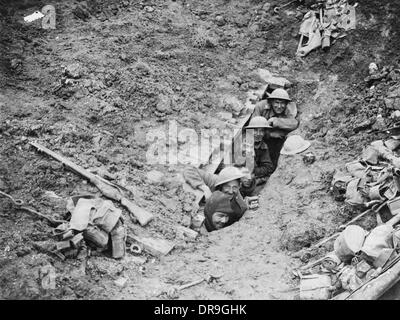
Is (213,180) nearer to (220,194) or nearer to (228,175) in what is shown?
(228,175)

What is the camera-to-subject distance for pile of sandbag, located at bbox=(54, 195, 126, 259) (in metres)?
5.56

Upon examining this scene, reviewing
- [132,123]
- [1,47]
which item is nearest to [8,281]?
[132,123]

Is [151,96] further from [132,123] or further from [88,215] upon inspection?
[88,215]

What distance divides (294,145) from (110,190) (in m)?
3.35

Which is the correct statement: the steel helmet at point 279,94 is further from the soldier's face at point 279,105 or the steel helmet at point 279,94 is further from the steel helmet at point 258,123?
the steel helmet at point 258,123

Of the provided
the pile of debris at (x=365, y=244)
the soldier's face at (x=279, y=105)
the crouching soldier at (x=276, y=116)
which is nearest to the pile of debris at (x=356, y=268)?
the pile of debris at (x=365, y=244)

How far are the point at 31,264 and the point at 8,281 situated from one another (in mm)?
290

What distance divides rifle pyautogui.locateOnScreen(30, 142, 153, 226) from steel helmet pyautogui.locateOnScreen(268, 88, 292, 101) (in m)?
3.87

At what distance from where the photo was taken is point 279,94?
9.39 m

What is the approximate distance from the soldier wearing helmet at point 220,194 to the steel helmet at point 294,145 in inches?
42.3

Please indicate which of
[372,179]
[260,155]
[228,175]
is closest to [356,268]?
[372,179]

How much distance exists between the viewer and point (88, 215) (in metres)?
5.74

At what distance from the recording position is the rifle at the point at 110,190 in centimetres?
648

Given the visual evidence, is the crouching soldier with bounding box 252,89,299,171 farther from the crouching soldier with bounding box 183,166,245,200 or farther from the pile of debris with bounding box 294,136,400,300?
the pile of debris with bounding box 294,136,400,300
